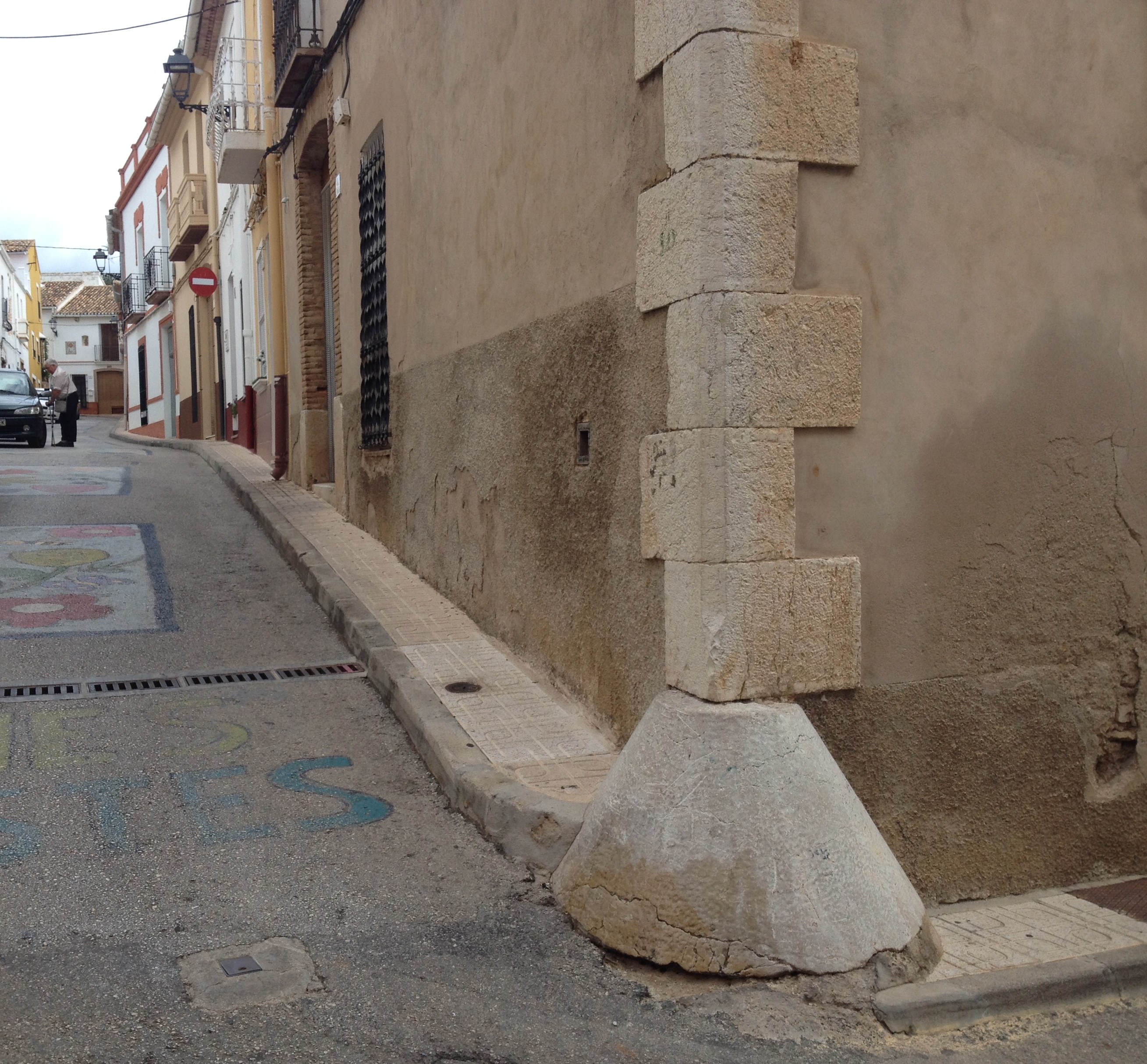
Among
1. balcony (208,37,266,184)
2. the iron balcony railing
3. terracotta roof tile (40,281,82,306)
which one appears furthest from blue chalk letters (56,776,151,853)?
terracotta roof tile (40,281,82,306)

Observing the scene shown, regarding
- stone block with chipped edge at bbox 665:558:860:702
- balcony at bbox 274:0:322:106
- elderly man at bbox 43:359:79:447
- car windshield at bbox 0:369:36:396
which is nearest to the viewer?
stone block with chipped edge at bbox 665:558:860:702

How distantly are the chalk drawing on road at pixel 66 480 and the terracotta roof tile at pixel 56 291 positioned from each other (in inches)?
1912

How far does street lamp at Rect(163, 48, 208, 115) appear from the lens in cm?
1819

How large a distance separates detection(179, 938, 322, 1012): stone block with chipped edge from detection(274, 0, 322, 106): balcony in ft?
29.1

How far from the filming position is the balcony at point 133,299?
1185 inches

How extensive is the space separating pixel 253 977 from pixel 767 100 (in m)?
2.90


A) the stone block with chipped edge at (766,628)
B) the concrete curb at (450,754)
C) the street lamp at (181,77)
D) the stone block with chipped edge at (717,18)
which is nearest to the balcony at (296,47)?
the concrete curb at (450,754)

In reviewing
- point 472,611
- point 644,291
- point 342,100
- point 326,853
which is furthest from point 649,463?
point 342,100

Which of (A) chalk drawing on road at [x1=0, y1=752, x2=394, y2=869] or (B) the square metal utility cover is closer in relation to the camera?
(B) the square metal utility cover

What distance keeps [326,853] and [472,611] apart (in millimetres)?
2614

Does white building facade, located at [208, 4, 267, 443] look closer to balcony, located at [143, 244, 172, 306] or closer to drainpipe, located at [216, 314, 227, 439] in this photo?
drainpipe, located at [216, 314, 227, 439]

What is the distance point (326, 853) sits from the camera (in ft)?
13.2

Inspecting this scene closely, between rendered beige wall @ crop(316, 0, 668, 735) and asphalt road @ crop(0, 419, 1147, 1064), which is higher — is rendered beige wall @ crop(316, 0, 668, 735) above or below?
above

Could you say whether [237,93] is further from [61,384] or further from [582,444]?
[582,444]
